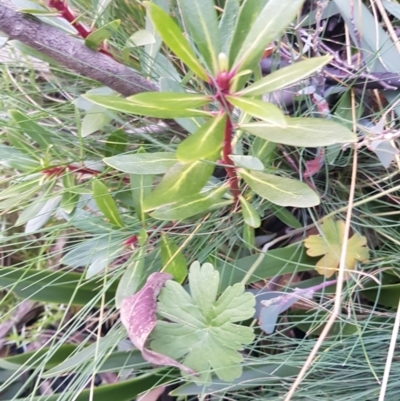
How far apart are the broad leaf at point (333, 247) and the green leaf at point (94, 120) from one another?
13.4 inches

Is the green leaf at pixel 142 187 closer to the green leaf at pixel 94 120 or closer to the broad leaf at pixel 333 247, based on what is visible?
the green leaf at pixel 94 120

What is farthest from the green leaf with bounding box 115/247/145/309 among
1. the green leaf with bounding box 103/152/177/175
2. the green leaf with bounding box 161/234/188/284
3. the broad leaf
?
the broad leaf

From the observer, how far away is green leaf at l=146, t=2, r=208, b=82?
0.36 metres

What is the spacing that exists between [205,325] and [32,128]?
0.36 m

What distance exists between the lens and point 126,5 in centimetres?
73

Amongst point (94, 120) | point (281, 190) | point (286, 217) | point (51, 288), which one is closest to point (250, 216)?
point (281, 190)

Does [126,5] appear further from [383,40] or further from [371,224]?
[371,224]

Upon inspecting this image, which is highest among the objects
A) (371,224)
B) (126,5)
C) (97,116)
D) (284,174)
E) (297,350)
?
(126,5)

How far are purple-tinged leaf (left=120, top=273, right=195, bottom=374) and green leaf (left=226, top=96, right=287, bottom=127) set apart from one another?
0.90 ft

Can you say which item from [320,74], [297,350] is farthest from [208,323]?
[320,74]

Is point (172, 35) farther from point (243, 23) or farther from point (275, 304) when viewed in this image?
point (275, 304)

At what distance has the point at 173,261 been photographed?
61 centimetres

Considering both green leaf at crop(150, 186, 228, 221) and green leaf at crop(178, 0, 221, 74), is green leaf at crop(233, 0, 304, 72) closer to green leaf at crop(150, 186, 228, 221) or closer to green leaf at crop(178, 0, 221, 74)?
green leaf at crop(178, 0, 221, 74)

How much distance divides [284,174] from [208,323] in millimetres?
245
